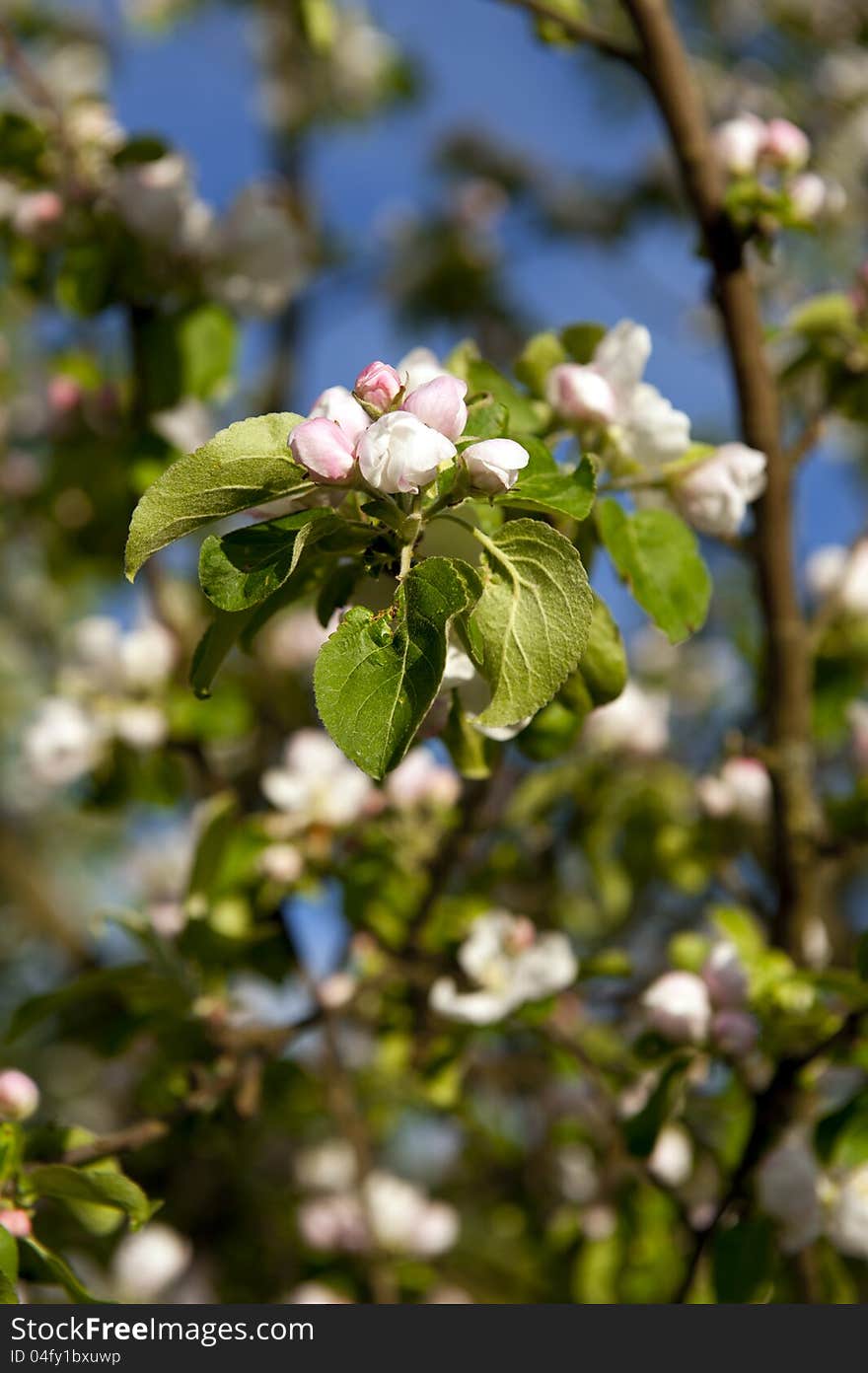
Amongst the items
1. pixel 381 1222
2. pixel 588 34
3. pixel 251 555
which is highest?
pixel 588 34

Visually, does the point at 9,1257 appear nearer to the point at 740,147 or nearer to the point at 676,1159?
the point at 676,1159

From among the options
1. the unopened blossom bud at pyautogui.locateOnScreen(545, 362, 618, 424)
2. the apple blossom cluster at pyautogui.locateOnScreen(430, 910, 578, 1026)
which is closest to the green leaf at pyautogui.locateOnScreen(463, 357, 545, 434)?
the unopened blossom bud at pyautogui.locateOnScreen(545, 362, 618, 424)

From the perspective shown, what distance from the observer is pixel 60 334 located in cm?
316

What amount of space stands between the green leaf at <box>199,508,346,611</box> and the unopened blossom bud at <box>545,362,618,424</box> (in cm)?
29

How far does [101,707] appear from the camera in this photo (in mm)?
1721

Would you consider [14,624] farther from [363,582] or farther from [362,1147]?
[363,582]

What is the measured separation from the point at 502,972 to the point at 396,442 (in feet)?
2.66

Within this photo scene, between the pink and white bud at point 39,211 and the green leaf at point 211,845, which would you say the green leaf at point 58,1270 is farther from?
the pink and white bud at point 39,211

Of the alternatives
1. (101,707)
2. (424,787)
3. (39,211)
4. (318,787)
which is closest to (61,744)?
(101,707)

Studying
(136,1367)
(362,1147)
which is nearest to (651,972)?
(362,1147)

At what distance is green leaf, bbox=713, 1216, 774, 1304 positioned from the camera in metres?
1.14

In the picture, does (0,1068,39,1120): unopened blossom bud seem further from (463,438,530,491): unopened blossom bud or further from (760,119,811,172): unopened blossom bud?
(760,119,811,172): unopened blossom bud

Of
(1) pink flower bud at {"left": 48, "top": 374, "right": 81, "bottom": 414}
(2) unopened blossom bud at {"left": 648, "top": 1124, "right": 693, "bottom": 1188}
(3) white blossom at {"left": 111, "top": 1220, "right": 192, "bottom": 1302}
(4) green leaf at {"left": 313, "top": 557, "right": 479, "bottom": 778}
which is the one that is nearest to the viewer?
(4) green leaf at {"left": 313, "top": 557, "right": 479, "bottom": 778}

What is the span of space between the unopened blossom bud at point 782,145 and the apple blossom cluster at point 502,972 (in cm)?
83
